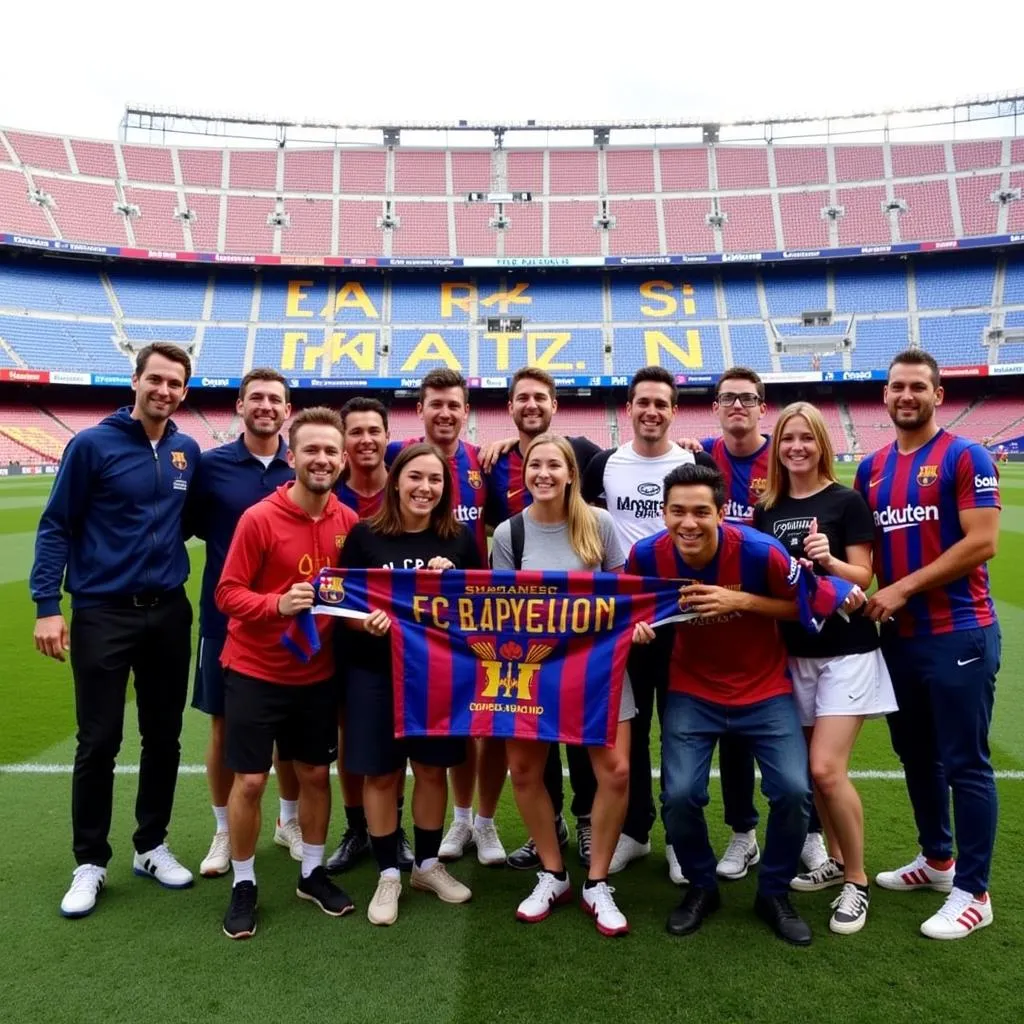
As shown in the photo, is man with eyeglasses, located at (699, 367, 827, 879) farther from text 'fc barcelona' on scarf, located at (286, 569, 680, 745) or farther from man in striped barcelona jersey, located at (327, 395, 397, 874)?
man in striped barcelona jersey, located at (327, 395, 397, 874)

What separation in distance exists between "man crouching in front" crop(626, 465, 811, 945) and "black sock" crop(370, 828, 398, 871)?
3.88 ft

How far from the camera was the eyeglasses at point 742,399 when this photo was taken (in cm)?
368

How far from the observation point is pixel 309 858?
10.6 feet

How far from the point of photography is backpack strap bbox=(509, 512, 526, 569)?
3.32 meters

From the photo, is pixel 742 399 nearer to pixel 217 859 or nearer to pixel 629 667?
pixel 629 667

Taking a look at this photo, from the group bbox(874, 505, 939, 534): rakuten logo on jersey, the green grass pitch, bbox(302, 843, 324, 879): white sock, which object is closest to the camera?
the green grass pitch

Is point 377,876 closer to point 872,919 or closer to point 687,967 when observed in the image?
point 687,967

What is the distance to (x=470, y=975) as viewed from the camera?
106 inches

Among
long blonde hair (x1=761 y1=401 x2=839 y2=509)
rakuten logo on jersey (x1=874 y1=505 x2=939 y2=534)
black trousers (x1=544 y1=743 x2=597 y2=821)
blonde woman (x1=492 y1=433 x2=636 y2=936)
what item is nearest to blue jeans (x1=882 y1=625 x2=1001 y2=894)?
rakuten logo on jersey (x1=874 y1=505 x2=939 y2=534)

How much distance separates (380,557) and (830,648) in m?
1.95

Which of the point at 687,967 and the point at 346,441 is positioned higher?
the point at 346,441

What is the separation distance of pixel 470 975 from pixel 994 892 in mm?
2256

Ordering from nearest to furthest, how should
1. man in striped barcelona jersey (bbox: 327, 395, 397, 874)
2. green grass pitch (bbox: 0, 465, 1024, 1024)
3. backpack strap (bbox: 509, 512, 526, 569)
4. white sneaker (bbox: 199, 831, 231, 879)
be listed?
green grass pitch (bbox: 0, 465, 1024, 1024)
backpack strap (bbox: 509, 512, 526, 569)
white sneaker (bbox: 199, 831, 231, 879)
man in striped barcelona jersey (bbox: 327, 395, 397, 874)

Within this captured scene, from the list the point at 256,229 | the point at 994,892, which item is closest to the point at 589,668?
the point at 994,892
